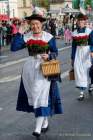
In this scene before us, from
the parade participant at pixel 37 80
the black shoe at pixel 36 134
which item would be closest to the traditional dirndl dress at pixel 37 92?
the parade participant at pixel 37 80

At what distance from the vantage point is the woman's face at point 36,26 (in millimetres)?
7594

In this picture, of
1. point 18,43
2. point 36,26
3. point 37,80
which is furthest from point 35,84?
point 36,26

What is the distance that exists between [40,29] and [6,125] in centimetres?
184

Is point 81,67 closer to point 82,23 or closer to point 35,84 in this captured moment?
point 82,23

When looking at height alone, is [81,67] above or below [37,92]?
Result: below

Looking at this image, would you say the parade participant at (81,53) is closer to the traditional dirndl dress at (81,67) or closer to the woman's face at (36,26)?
the traditional dirndl dress at (81,67)

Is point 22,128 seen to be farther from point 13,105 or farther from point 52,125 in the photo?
point 13,105

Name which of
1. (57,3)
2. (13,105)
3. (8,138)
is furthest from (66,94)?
(57,3)

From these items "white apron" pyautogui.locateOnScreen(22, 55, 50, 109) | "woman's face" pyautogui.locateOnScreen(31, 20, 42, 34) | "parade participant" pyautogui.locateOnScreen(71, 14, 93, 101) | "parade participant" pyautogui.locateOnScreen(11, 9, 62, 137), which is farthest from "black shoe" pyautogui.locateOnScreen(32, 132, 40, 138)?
"parade participant" pyautogui.locateOnScreen(71, 14, 93, 101)

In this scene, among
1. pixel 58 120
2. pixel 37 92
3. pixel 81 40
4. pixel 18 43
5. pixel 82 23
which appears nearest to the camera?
A: pixel 37 92

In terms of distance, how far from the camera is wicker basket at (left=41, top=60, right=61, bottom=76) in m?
7.55

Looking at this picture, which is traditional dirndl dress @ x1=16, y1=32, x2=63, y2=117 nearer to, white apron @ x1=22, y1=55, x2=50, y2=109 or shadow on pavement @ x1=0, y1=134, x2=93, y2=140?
white apron @ x1=22, y1=55, x2=50, y2=109

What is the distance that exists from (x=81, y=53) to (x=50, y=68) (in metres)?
3.71

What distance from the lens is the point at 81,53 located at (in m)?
11.2
